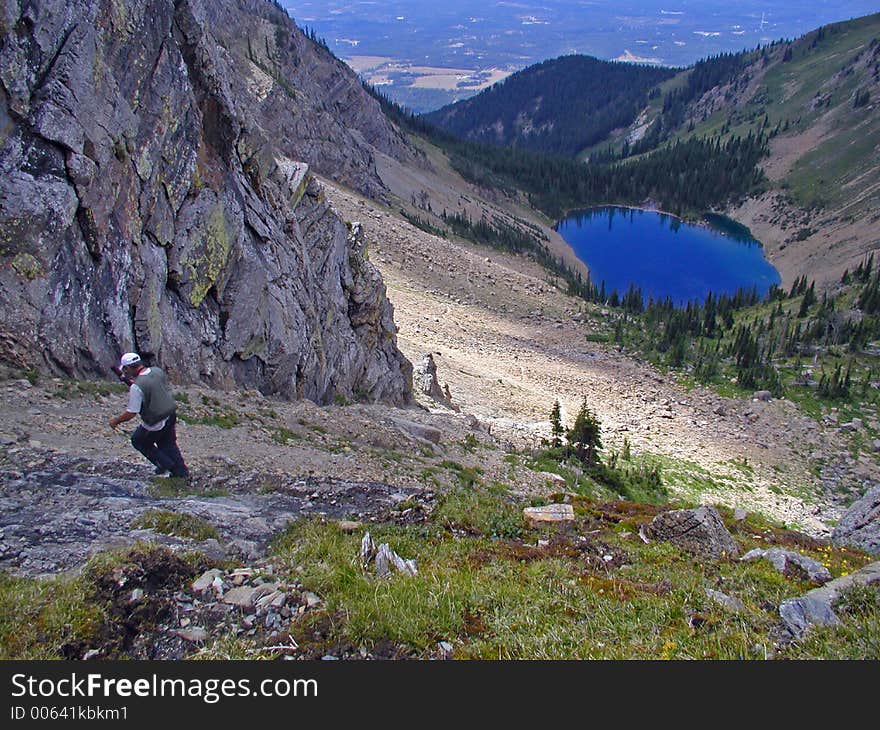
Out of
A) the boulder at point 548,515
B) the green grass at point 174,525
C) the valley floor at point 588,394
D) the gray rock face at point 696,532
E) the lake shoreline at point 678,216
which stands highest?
→ the lake shoreline at point 678,216

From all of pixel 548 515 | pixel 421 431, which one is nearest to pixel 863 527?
pixel 548 515

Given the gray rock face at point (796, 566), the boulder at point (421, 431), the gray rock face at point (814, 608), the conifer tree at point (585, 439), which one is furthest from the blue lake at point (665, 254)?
the gray rock face at point (814, 608)

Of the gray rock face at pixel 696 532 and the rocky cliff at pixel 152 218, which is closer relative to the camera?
the gray rock face at pixel 696 532

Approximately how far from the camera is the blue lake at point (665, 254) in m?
112

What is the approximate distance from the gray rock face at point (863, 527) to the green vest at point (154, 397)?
18.6m

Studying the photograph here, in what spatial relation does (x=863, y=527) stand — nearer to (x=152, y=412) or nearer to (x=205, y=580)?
(x=205, y=580)

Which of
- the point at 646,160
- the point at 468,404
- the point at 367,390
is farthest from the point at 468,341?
the point at 646,160

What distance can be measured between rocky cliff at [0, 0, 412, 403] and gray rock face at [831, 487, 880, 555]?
61.6 ft

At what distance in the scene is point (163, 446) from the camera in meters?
9.57

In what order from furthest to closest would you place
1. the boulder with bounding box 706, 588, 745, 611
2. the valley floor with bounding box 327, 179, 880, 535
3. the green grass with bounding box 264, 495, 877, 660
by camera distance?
the valley floor with bounding box 327, 179, 880, 535, the boulder with bounding box 706, 588, 745, 611, the green grass with bounding box 264, 495, 877, 660

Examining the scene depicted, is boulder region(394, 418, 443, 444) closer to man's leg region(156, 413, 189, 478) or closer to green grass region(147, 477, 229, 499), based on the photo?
green grass region(147, 477, 229, 499)

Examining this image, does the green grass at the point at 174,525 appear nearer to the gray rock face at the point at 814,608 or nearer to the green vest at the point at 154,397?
the green vest at the point at 154,397

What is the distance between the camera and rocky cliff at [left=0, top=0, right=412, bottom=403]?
1057 cm

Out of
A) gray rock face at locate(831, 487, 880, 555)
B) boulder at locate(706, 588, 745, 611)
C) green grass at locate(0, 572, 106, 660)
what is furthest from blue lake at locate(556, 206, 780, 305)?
green grass at locate(0, 572, 106, 660)
